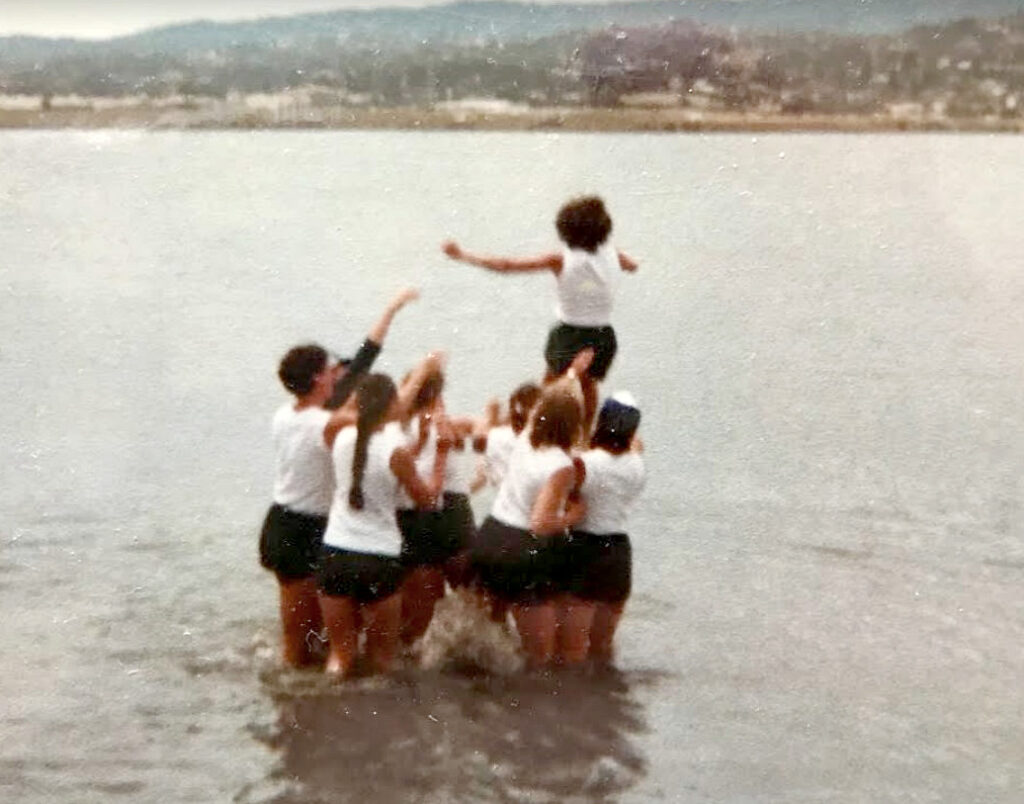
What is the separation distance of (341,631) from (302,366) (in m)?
1.14

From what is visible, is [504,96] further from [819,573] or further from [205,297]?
[205,297]

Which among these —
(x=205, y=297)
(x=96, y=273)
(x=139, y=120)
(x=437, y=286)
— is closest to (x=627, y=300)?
(x=437, y=286)

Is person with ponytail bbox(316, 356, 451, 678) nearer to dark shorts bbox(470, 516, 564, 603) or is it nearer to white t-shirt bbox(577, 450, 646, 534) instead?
dark shorts bbox(470, 516, 564, 603)

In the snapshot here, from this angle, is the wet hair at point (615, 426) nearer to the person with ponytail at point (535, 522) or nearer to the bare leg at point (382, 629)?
the person with ponytail at point (535, 522)

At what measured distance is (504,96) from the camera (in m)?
6.22

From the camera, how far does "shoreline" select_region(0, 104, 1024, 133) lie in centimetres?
630

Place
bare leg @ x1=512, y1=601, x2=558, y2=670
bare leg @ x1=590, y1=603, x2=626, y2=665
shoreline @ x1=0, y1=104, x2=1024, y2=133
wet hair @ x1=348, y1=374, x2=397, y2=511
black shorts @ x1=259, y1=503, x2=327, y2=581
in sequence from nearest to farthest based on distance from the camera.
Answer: wet hair @ x1=348, y1=374, x2=397, y2=511, black shorts @ x1=259, y1=503, x2=327, y2=581, bare leg @ x1=512, y1=601, x2=558, y2=670, bare leg @ x1=590, y1=603, x2=626, y2=665, shoreline @ x1=0, y1=104, x2=1024, y2=133

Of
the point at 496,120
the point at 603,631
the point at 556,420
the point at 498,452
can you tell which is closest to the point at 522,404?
the point at 498,452

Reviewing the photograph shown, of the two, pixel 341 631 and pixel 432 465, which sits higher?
pixel 432 465

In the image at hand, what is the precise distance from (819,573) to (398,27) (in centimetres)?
383

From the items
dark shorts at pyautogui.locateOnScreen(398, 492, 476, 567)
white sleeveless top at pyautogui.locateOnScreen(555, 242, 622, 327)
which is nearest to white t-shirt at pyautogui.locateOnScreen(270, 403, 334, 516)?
dark shorts at pyautogui.locateOnScreen(398, 492, 476, 567)

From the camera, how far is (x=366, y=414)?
521 centimetres

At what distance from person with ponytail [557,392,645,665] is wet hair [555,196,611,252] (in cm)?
78

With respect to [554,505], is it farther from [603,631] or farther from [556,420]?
[603,631]
